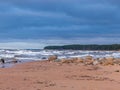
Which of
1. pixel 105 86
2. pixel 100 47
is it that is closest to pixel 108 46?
pixel 100 47

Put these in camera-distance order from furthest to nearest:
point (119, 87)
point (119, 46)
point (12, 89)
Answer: point (119, 46)
point (119, 87)
point (12, 89)

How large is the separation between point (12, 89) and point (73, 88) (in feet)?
7.44

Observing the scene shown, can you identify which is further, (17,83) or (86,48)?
(86,48)

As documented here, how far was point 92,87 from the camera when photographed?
43.4 feet

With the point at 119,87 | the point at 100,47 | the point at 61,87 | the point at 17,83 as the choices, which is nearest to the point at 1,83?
the point at 17,83

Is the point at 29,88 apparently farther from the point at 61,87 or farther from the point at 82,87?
the point at 82,87

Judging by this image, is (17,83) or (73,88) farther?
(17,83)

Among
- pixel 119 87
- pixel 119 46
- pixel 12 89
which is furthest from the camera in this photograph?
pixel 119 46

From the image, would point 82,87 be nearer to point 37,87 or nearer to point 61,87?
point 61,87

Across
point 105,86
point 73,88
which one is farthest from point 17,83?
point 105,86

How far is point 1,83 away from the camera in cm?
1405

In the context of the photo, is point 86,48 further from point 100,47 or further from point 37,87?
point 37,87

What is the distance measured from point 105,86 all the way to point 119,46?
445ft

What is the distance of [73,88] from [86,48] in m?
137
